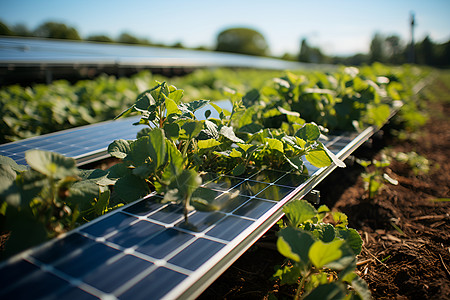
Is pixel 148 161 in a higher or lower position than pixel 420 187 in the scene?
higher

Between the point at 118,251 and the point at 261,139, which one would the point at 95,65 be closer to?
the point at 261,139

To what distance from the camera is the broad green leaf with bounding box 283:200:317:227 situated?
1.24 meters

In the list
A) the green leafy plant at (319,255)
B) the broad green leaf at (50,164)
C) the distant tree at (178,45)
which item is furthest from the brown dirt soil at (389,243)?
the distant tree at (178,45)

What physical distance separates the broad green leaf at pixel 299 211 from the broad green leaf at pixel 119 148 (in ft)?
2.58

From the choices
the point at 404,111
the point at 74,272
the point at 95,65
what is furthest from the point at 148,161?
the point at 95,65

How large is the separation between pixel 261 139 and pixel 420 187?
215 centimetres

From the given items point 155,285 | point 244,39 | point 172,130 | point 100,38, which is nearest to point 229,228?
point 155,285

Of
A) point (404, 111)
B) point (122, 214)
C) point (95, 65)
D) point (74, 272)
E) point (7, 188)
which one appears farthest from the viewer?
point (95, 65)

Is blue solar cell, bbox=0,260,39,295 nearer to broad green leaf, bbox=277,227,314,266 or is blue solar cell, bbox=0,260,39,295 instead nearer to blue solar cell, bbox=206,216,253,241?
blue solar cell, bbox=206,216,253,241

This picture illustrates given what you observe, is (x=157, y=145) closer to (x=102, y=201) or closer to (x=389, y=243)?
(x=102, y=201)

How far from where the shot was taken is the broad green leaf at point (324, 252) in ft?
3.20

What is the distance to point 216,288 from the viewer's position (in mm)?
1587

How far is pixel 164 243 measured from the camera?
106 cm

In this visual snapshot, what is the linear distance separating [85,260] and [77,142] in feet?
5.48
